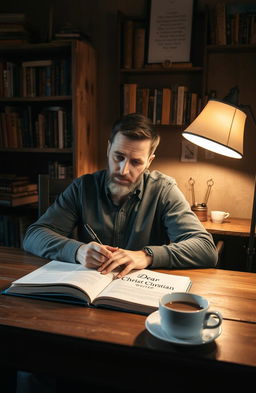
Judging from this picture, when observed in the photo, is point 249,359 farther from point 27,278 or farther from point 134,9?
point 134,9

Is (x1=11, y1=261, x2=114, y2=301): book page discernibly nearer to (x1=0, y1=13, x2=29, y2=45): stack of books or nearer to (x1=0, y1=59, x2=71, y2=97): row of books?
(x1=0, y1=59, x2=71, y2=97): row of books

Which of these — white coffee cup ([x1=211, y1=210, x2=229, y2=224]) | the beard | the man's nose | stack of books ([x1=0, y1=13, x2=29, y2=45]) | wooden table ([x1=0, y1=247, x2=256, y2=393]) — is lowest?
white coffee cup ([x1=211, y1=210, x2=229, y2=224])

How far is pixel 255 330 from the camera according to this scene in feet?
2.68

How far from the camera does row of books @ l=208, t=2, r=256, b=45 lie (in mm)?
2277

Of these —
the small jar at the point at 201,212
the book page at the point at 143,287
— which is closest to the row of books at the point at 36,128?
the small jar at the point at 201,212

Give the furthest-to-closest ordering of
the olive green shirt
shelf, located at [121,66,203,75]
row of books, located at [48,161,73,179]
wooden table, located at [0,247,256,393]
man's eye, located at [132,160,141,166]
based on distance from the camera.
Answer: row of books, located at [48,161,73,179], shelf, located at [121,66,203,75], man's eye, located at [132,160,141,166], the olive green shirt, wooden table, located at [0,247,256,393]

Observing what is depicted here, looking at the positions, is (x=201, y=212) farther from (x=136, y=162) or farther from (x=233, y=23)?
(x=233, y=23)

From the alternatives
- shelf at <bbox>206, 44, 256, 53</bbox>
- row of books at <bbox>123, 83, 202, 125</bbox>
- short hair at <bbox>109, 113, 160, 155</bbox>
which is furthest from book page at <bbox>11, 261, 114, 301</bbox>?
shelf at <bbox>206, 44, 256, 53</bbox>

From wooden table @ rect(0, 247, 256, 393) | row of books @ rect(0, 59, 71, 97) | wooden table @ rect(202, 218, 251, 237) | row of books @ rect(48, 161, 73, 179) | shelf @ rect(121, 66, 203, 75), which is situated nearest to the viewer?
wooden table @ rect(0, 247, 256, 393)

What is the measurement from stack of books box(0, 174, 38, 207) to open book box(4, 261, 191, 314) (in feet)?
5.16

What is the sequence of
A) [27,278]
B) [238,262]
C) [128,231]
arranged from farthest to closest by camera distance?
1. [238,262]
2. [128,231]
3. [27,278]

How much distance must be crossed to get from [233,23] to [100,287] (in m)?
2.05

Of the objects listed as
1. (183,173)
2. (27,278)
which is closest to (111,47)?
(183,173)

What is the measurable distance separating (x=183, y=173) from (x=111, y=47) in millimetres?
1103
